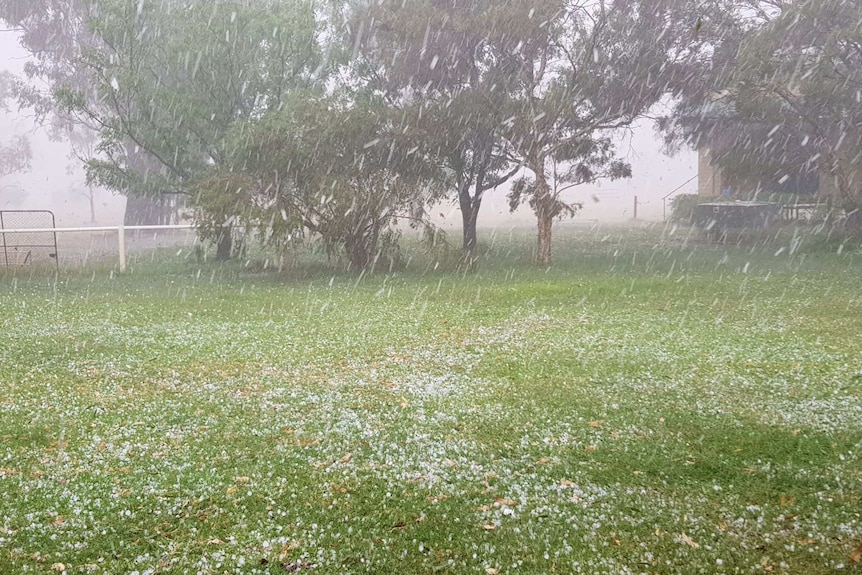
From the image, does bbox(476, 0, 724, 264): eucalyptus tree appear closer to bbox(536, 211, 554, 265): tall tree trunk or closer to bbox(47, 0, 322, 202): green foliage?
bbox(536, 211, 554, 265): tall tree trunk

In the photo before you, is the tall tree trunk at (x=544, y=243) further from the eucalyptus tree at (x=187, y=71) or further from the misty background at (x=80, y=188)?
the misty background at (x=80, y=188)

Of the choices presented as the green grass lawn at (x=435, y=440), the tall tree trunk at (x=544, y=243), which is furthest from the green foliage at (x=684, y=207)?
the green grass lawn at (x=435, y=440)

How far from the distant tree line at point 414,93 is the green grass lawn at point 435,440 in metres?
5.27

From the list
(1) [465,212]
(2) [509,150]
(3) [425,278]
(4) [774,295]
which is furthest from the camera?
(1) [465,212]

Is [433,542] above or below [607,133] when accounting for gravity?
below

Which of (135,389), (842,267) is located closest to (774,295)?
(842,267)

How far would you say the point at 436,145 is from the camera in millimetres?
15125

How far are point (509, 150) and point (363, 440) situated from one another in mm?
13866

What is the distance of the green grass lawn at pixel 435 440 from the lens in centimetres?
296

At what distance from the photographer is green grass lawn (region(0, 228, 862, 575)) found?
9.70 feet

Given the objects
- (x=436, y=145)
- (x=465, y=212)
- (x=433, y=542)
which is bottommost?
(x=433, y=542)

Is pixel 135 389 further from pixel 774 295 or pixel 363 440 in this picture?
pixel 774 295

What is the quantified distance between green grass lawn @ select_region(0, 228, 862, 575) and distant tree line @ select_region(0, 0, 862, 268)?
17.3 ft

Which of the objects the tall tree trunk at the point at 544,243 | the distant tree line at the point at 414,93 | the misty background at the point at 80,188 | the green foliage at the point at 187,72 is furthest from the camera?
the misty background at the point at 80,188
